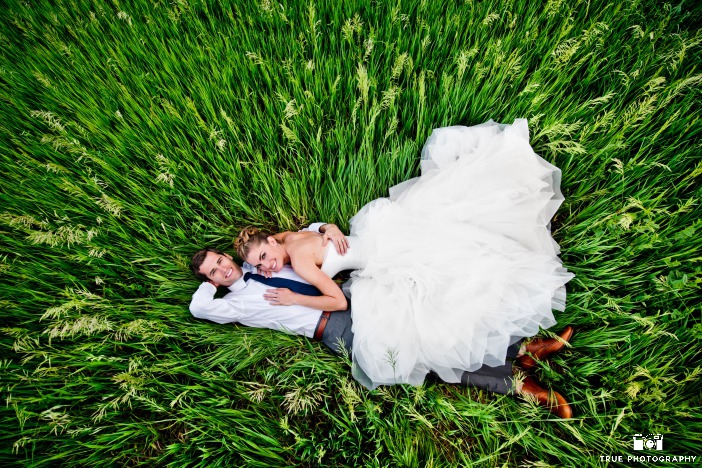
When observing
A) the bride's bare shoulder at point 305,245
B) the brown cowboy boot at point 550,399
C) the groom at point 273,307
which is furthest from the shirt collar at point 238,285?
the brown cowboy boot at point 550,399

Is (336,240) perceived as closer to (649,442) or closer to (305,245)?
(305,245)

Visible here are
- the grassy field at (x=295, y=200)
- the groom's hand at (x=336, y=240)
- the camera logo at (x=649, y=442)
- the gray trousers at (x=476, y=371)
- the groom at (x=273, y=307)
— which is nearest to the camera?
the camera logo at (x=649, y=442)

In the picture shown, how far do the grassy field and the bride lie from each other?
9.0 inches

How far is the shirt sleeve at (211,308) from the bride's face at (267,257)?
12.1 inches

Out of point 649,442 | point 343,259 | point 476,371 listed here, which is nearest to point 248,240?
point 343,259

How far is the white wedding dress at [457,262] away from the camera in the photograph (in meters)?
1.75

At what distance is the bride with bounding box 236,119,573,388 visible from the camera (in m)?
1.75

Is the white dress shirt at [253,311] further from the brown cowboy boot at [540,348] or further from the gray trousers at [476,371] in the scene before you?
the brown cowboy boot at [540,348]

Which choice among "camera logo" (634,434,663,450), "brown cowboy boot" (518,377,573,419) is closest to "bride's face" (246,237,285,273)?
"brown cowboy boot" (518,377,573,419)

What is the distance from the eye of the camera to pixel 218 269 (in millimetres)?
2059

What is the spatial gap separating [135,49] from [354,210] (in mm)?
2371

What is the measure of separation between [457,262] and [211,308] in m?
1.57

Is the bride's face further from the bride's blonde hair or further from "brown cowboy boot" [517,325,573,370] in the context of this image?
"brown cowboy boot" [517,325,573,370]

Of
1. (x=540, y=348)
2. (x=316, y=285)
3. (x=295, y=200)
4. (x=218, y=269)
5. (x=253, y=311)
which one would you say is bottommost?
(x=540, y=348)
